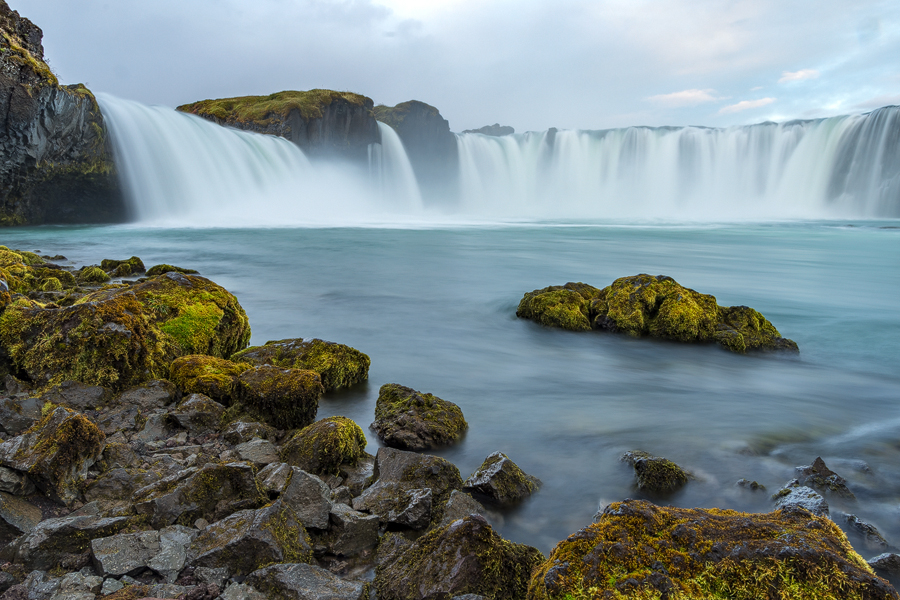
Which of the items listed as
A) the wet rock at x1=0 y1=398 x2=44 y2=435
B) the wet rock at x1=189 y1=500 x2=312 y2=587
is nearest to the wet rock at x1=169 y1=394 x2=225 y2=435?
the wet rock at x1=0 y1=398 x2=44 y2=435

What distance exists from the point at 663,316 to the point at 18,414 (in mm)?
7829

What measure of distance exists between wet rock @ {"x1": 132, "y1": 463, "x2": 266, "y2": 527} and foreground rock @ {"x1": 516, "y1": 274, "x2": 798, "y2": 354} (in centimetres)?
656

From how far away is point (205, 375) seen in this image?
453cm

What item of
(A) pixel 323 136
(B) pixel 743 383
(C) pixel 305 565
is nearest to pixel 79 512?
(C) pixel 305 565

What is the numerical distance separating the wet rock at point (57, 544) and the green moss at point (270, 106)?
160ft

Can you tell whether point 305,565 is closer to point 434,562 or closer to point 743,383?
point 434,562

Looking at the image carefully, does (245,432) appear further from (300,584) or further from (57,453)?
(300,584)

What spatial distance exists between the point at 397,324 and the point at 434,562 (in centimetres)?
742

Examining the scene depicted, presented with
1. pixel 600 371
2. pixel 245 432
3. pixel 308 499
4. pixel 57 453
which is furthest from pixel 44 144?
pixel 308 499

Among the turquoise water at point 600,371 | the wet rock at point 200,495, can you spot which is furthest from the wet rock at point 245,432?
the turquoise water at point 600,371

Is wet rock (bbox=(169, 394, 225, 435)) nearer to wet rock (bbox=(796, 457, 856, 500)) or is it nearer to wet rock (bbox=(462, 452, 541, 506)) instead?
wet rock (bbox=(462, 452, 541, 506))

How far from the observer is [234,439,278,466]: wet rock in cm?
357

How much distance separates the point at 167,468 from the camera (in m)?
3.30

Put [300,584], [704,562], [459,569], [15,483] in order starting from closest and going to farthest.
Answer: [704,562] → [459,569] → [300,584] → [15,483]
